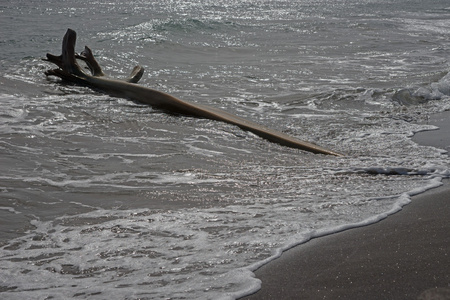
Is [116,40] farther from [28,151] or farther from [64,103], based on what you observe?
[28,151]

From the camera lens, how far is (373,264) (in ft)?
9.25

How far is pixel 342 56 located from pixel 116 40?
5.56 metres

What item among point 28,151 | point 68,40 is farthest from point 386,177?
point 68,40

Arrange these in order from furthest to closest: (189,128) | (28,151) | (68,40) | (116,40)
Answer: (116,40)
(68,40)
(189,128)
(28,151)

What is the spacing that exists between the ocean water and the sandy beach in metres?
0.11

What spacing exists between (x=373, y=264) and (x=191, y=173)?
2.07 metres

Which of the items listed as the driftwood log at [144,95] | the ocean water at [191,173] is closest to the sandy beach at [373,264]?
the ocean water at [191,173]

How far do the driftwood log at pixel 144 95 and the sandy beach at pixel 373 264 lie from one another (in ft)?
6.74

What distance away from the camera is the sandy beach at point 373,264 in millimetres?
2535

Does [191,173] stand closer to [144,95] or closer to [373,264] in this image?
[373,264]

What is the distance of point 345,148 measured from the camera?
570 cm

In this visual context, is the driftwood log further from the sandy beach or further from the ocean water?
the sandy beach

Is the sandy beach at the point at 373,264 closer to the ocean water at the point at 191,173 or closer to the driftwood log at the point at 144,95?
the ocean water at the point at 191,173

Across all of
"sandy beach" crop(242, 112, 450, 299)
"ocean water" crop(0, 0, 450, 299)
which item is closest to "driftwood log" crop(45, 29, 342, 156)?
"ocean water" crop(0, 0, 450, 299)
